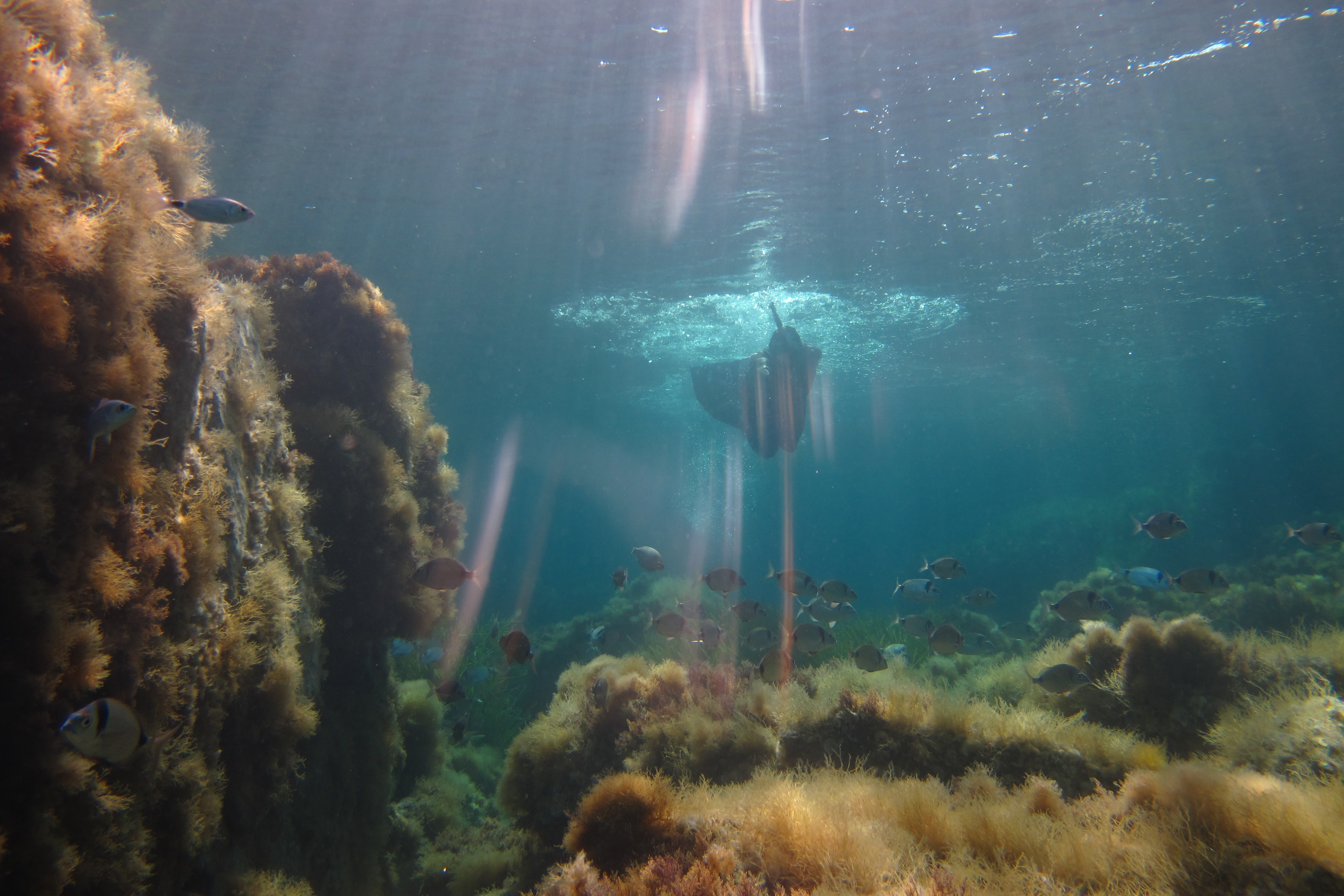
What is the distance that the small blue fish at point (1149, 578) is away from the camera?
8.33m

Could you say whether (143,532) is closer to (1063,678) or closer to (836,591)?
(836,591)

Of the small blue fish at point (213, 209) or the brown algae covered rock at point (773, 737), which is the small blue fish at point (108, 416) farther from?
the brown algae covered rock at point (773, 737)

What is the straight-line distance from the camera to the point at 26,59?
9.34 ft

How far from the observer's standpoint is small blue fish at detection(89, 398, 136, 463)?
2.69 meters

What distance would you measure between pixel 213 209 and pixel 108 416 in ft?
7.28

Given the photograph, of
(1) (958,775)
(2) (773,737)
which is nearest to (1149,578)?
(1) (958,775)

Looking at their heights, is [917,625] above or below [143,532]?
below

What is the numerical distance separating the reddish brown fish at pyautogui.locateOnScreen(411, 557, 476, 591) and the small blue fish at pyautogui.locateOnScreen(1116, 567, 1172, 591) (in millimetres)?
9626

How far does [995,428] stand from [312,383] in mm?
71965

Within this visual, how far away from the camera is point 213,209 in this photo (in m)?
4.08

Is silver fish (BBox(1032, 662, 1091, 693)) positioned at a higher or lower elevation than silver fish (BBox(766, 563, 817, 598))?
lower

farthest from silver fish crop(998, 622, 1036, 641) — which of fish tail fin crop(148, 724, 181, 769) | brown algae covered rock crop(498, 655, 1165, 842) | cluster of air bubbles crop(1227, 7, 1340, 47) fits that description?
fish tail fin crop(148, 724, 181, 769)

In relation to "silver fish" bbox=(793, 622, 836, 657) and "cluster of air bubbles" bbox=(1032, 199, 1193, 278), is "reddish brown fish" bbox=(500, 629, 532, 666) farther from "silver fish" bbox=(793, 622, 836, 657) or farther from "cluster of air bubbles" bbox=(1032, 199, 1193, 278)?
"cluster of air bubbles" bbox=(1032, 199, 1193, 278)

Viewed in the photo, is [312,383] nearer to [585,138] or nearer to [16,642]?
[16,642]
